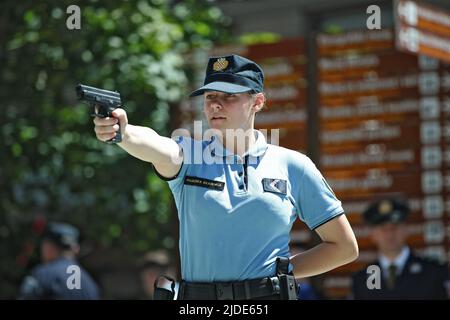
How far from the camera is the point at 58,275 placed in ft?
28.1

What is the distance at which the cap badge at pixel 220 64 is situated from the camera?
4.39m

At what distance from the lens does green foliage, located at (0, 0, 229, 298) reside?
31.4ft

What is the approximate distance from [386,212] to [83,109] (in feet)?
11.3

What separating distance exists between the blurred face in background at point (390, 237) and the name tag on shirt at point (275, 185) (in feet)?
12.9

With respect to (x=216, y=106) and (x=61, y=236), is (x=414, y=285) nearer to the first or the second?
(x=61, y=236)

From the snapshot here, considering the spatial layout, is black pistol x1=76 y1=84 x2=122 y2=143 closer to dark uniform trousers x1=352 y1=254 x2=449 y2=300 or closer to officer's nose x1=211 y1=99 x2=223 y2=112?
officer's nose x1=211 y1=99 x2=223 y2=112

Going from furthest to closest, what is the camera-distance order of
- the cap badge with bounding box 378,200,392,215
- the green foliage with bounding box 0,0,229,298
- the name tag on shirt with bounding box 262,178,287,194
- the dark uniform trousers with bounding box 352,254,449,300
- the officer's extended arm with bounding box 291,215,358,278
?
1. the green foliage with bounding box 0,0,229,298
2. the cap badge with bounding box 378,200,392,215
3. the dark uniform trousers with bounding box 352,254,449,300
4. the officer's extended arm with bounding box 291,215,358,278
5. the name tag on shirt with bounding box 262,178,287,194

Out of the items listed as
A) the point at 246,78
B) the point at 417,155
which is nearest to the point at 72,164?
the point at 417,155

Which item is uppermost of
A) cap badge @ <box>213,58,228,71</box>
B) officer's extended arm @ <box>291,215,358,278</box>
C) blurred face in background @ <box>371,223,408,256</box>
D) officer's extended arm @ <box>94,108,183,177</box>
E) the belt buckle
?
cap badge @ <box>213,58,228,71</box>

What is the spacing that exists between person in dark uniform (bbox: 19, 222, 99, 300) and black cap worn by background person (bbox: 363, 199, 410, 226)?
7.79 ft

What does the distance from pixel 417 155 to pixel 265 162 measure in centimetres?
503

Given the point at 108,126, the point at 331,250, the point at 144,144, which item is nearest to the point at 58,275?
the point at 331,250

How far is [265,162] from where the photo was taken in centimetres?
432

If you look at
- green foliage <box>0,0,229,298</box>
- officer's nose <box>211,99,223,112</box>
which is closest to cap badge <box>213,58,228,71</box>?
officer's nose <box>211,99,223,112</box>
